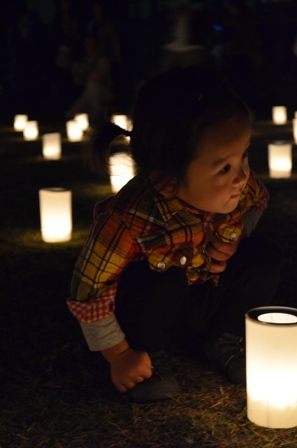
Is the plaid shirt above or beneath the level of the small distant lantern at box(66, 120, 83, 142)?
above

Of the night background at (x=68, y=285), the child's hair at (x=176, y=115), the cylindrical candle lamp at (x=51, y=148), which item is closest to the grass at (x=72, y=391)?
the night background at (x=68, y=285)

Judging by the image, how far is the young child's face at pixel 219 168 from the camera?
2.46 meters

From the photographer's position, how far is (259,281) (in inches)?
114

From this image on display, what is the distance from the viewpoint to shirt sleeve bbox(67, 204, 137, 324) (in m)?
2.55

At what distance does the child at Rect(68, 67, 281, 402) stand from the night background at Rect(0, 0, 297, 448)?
5.6 inches

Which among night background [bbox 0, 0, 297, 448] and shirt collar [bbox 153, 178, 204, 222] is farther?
shirt collar [bbox 153, 178, 204, 222]

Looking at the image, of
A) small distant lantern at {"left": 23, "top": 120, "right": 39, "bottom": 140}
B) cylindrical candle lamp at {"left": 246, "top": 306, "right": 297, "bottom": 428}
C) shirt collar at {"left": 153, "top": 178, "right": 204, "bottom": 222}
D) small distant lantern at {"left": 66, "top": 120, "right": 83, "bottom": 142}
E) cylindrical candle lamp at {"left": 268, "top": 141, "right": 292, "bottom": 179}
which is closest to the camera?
cylindrical candle lamp at {"left": 246, "top": 306, "right": 297, "bottom": 428}

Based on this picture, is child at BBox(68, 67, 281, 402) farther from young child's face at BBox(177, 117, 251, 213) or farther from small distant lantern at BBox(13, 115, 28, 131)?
small distant lantern at BBox(13, 115, 28, 131)

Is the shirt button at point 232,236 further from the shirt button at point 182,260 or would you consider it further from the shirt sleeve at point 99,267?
the shirt sleeve at point 99,267

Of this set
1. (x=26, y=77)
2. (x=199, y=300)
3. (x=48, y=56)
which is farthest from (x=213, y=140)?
(x=48, y=56)

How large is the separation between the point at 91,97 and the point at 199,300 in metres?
10.2

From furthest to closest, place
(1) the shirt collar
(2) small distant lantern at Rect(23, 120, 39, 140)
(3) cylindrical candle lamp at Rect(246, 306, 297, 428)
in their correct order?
(2) small distant lantern at Rect(23, 120, 39, 140) < (1) the shirt collar < (3) cylindrical candle lamp at Rect(246, 306, 297, 428)

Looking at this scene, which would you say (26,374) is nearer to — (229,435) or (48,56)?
(229,435)

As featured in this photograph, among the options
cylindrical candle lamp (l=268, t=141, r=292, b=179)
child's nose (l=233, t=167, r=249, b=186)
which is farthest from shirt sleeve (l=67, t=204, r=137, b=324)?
cylindrical candle lamp (l=268, t=141, r=292, b=179)
